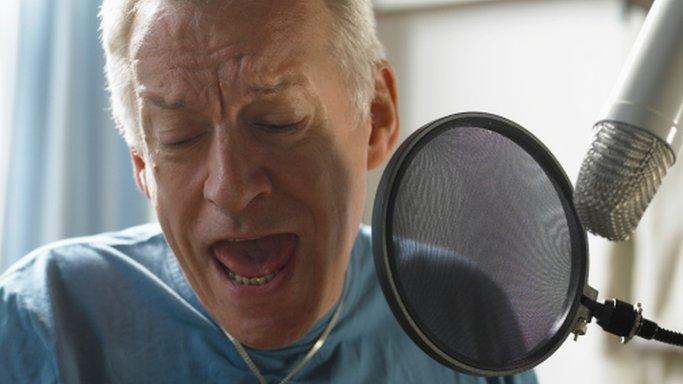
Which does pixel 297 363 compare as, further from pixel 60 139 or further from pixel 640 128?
pixel 60 139

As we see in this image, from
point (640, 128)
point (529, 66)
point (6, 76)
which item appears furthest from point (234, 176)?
point (529, 66)

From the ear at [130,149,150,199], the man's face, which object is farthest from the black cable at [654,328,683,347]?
the ear at [130,149,150,199]

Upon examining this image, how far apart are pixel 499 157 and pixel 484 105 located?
82.1 inches

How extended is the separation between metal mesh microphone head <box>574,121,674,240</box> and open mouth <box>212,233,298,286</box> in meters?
0.58

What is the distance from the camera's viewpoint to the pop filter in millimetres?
904

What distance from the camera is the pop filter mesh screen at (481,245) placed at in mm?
916

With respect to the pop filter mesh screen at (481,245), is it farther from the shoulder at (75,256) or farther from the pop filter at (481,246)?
the shoulder at (75,256)

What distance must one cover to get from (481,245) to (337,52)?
421 mm

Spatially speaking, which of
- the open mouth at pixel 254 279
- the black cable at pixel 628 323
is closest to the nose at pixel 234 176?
the open mouth at pixel 254 279

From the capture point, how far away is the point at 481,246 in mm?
943

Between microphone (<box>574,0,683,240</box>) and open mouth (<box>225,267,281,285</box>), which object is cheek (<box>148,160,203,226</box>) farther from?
microphone (<box>574,0,683,240</box>)

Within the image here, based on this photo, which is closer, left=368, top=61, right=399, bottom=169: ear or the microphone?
the microphone

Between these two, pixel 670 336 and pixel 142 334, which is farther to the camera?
pixel 142 334

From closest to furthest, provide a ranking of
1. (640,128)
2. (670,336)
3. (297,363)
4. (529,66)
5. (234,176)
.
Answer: (640,128), (670,336), (234,176), (297,363), (529,66)
